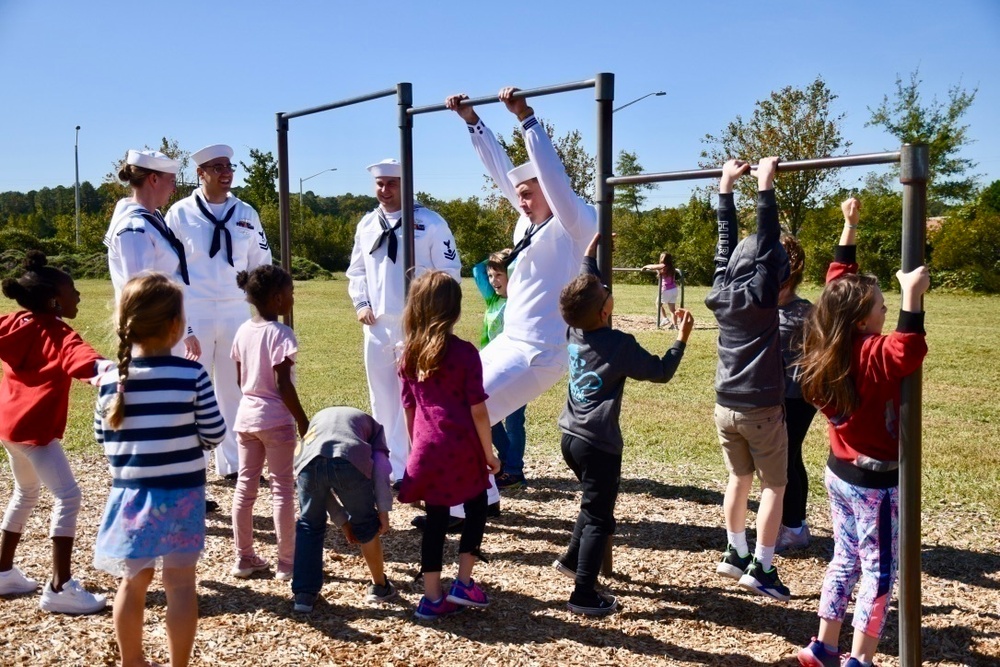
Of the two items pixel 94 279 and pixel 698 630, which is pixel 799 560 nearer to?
pixel 698 630

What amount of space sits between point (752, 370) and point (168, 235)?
11.5 feet

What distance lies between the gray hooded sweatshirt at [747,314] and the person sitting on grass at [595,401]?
0.31 metres

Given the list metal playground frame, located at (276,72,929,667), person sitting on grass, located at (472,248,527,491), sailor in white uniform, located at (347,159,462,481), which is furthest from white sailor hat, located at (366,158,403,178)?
metal playground frame, located at (276,72,929,667)

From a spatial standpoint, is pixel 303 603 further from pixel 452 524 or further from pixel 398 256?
pixel 398 256

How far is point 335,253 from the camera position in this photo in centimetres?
5206

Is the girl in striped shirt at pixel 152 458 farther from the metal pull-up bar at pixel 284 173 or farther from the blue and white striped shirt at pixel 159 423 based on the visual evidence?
the metal pull-up bar at pixel 284 173

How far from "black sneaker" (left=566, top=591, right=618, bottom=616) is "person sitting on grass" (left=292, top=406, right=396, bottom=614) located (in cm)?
87

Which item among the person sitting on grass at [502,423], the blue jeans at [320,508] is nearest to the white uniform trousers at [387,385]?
the person sitting on grass at [502,423]

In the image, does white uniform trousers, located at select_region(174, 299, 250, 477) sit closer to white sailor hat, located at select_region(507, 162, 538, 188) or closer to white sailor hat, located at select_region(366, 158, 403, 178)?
white sailor hat, located at select_region(366, 158, 403, 178)

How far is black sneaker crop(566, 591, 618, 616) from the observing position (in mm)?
4035

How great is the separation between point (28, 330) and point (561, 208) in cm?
239

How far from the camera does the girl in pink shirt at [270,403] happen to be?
420cm

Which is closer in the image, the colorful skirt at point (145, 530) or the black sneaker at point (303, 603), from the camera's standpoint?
the colorful skirt at point (145, 530)

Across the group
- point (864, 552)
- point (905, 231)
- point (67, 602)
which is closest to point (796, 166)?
point (905, 231)
